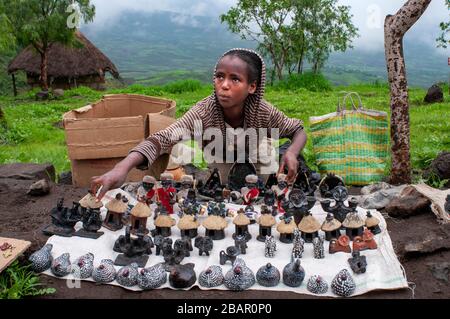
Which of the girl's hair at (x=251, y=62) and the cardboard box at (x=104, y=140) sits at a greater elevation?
the girl's hair at (x=251, y=62)

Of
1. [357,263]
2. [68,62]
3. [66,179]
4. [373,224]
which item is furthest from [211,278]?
[68,62]

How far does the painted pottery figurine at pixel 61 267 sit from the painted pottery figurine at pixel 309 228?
1487 mm

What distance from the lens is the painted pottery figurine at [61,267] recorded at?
292cm

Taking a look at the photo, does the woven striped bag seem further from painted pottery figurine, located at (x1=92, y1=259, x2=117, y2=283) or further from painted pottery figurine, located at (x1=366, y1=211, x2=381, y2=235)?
painted pottery figurine, located at (x1=92, y1=259, x2=117, y2=283)

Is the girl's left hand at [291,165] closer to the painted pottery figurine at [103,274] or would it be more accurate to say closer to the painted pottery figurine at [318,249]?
the painted pottery figurine at [318,249]

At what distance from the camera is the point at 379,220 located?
3.58 meters

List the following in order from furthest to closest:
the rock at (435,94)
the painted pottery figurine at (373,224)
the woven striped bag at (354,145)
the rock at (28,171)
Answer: the rock at (435,94) < the woven striped bag at (354,145) < the rock at (28,171) < the painted pottery figurine at (373,224)

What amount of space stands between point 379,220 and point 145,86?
46.2 ft

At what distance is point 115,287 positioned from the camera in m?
2.86

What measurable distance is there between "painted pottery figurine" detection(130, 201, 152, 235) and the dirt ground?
0.60 metres

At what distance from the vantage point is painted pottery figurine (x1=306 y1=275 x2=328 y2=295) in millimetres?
2727

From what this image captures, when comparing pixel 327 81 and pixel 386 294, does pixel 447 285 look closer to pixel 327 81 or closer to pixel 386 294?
pixel 386 294

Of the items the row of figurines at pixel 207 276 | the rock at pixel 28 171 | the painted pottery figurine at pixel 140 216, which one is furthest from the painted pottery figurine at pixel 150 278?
the rock at pixel 28 171

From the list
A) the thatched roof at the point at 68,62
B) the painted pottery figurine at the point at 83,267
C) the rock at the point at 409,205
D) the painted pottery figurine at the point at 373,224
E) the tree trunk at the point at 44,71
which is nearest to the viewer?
the painted pottery figurine at the point at 83,267
